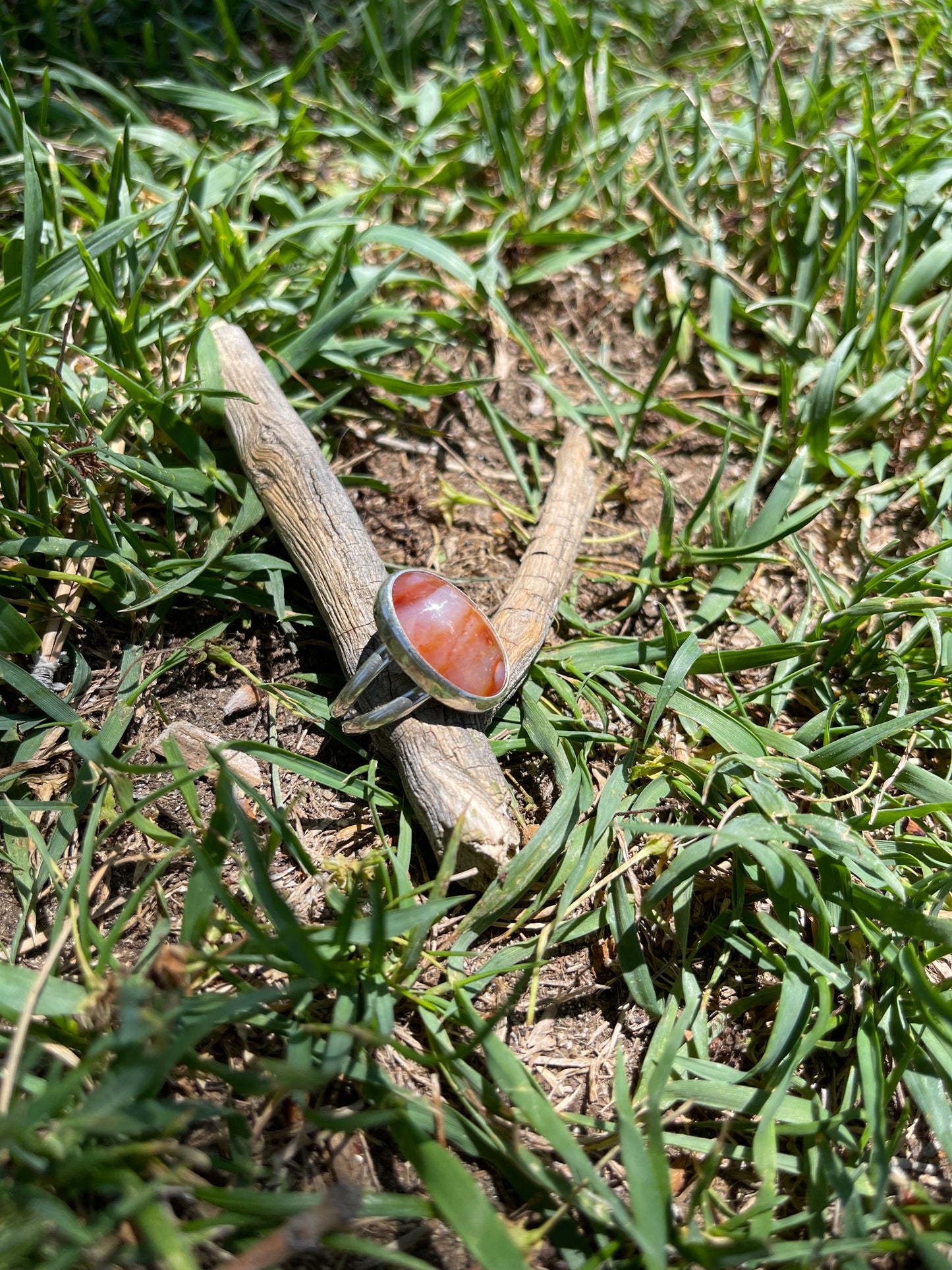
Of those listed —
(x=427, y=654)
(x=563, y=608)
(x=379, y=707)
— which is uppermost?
(x=427, y=654)

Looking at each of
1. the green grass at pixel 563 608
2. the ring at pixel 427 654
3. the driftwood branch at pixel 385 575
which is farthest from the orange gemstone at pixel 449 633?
the green grass at pixel 563 608

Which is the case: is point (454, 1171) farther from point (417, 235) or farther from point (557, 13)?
point (557, 13)

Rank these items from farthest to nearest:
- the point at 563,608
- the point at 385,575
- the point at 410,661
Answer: the point at 563,608 < the point at 385,575 < the point at 410,661

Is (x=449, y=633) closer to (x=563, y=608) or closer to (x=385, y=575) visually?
(x=385, y=575)

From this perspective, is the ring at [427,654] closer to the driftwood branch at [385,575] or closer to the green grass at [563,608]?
the driftwood branch at [385,575]

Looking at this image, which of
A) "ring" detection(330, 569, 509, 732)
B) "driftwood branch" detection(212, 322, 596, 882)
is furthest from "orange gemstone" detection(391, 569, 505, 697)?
"driftwood branch" detection(212, 322, 596, 882)

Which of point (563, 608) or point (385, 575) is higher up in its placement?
point (385, 575)

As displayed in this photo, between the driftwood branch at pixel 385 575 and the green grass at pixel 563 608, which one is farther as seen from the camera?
the driftwood branch at pixel 385 575

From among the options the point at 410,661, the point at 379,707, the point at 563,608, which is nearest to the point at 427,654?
the point at 410,661
